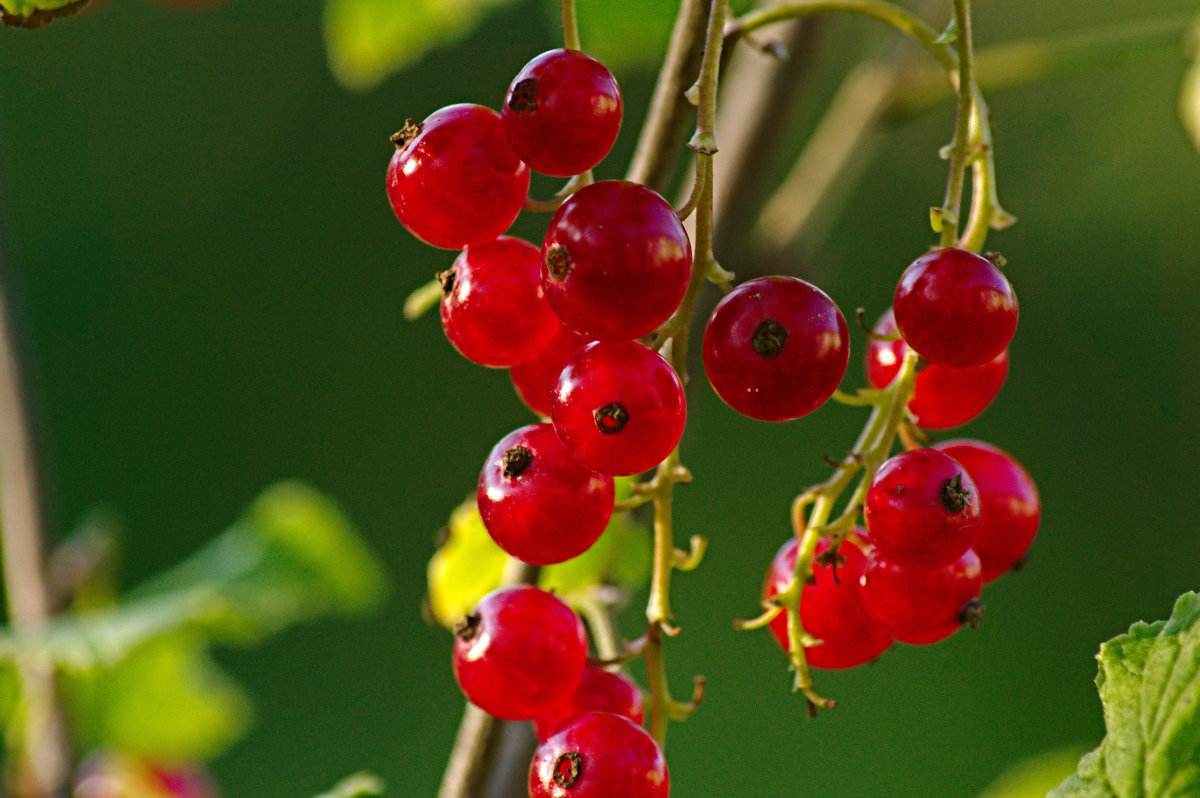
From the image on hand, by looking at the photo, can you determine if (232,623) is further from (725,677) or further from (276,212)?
(276,212)

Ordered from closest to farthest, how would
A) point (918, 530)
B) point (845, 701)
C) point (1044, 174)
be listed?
point (918, 530) → point (845, 701) → point (1044, 174)

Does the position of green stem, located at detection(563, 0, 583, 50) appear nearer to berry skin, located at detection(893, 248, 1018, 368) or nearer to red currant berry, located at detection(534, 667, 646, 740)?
berry skin, located at detection(893, 248, 1018, 368)

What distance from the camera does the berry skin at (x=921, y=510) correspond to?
47 centimetres

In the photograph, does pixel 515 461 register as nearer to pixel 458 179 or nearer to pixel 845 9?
pixel 458 179

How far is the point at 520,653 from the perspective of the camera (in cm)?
51

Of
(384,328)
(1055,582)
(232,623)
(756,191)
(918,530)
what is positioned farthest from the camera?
(384,328)

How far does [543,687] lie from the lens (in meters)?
0.52

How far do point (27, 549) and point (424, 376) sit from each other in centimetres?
351

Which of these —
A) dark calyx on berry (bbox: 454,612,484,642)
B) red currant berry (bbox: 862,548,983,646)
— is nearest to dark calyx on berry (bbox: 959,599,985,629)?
red currant berry (bbox: 862,548,983,646)

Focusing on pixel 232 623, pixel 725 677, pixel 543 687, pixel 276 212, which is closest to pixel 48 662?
pixel 232 623

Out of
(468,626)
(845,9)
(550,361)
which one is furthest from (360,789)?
(845,9)

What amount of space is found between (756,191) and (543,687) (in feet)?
1.64

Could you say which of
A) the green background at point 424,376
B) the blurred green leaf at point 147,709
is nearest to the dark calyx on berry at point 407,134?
the blurred green leaf at point 147,709

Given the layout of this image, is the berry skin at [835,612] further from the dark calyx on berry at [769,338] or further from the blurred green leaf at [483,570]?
the blurred green leaf at [483,570]
